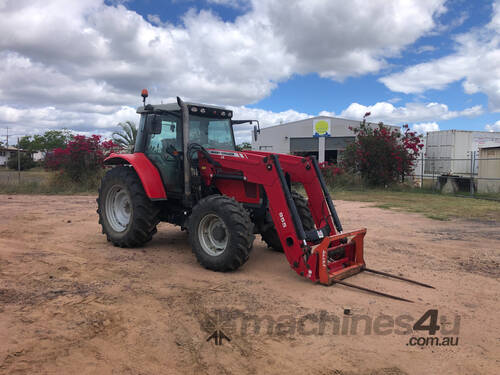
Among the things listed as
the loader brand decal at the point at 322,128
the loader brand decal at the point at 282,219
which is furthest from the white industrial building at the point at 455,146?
the loader brand decal at the point at 282,219

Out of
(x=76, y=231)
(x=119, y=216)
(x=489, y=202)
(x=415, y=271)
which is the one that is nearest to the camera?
(x=415, y=271)

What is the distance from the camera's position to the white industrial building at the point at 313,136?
105ft

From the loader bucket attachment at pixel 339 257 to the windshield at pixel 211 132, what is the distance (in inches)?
101

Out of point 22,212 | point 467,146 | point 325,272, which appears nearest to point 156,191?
point 325,272

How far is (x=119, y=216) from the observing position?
7168mm

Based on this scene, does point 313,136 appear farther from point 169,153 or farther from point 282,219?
point 282,219

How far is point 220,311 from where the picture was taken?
4020mm

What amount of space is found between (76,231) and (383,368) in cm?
682

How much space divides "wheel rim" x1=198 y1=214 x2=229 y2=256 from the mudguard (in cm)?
114

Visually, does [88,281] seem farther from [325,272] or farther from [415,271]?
[415,271]

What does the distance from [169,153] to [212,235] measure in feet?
5.43

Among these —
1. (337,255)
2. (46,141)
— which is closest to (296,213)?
(337,255)

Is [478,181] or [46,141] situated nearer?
[478,181]

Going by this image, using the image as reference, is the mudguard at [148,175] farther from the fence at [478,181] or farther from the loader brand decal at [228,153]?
the fence at [478,181]
